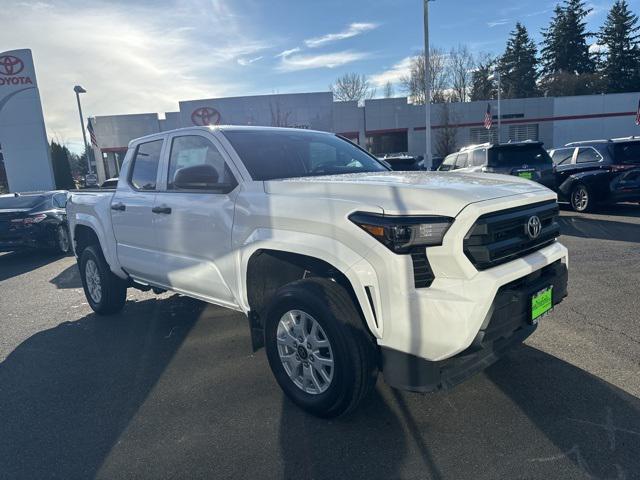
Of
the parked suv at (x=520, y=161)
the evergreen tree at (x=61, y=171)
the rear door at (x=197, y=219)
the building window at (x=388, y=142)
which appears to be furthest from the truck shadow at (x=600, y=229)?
the building window at (x=388, y=142)

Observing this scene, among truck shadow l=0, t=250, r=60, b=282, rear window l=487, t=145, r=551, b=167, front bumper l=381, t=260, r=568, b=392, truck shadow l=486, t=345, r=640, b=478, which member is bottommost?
truck shadow l=0, t=250, r=60, b=282

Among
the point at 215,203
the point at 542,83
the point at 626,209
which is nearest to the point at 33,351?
the point at 215,203

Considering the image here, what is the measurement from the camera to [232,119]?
110 ft

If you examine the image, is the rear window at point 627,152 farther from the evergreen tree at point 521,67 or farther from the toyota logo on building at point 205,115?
the evergreen tree at point 521,67

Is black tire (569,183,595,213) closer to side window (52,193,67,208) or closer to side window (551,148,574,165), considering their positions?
side window (551,148,574,165)

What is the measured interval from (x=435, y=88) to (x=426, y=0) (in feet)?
141

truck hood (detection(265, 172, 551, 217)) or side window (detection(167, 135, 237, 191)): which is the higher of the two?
side window (detection(167, 135, 237, 191))

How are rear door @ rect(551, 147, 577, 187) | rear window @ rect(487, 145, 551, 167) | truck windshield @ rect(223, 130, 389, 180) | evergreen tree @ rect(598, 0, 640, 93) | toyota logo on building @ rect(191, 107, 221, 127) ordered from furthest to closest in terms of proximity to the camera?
evergreen tree @ rect(598, 0, 640, 93) < toyota logo on building @ rect(191, 107, 221, 127) < rear door @ rect(551, 147, 577, 187) < rear window @ rect(487, 145, 551, 167) < truck windshield @ rect(223, 130, 389, 180)

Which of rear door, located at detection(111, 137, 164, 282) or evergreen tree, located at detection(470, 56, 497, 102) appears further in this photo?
evergreen tree, located at detection(470, 56, 497, 102)

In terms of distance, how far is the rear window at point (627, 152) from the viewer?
10586 mm

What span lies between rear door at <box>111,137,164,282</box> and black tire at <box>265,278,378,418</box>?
2010 mm

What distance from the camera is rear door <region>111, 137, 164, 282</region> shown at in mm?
4410

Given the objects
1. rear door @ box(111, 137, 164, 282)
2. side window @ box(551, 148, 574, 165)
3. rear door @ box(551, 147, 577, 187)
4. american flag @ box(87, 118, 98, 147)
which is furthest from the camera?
american flag @ box(87, 118, 98, 147)

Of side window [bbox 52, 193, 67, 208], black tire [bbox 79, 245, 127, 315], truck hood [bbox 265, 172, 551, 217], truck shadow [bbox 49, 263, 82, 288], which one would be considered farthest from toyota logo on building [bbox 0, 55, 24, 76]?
truck hood [bbox 265, 172, 551, 217]
